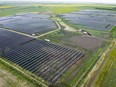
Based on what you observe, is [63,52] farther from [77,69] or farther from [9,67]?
[9,67]

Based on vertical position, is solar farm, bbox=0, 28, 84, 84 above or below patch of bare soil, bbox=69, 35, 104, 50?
below

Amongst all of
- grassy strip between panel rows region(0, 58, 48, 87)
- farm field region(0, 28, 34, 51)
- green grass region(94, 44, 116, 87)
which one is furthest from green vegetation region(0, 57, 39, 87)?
farm field region(0, 28, 34, 51)

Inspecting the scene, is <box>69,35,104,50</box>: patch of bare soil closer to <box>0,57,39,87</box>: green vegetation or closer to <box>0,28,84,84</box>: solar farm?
<box>0,28,84,84</box>: solar farm

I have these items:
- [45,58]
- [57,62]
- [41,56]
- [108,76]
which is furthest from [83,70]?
[41,56]

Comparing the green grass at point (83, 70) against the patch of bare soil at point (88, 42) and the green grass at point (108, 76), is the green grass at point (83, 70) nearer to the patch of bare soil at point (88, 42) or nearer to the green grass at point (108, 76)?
the green grass at point (108, 76)

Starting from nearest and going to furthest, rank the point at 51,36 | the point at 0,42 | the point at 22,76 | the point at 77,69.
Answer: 1. the point at 22,76
2. the point at 77,69
3. the point at 0,42
4. the point at 51,36

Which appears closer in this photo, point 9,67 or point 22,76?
point 22,76

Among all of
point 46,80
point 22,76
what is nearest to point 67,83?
point 46,80
